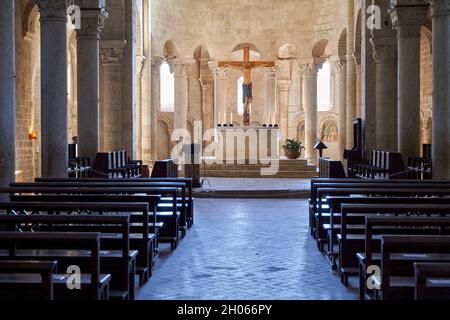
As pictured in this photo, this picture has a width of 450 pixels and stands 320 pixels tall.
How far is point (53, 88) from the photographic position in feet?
46.8

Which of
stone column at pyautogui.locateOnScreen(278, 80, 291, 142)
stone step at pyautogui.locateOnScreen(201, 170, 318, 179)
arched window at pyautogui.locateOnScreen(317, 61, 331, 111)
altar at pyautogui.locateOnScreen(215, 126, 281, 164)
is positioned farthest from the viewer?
arched window at pyautogui.locateOnScreen(317, 61, 331, 111)

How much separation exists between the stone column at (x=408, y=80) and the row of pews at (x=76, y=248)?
28.7ft

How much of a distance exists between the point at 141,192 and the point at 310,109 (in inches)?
835

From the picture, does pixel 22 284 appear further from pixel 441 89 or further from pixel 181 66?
pixel 181 66

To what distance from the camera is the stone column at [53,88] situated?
46.7 feet

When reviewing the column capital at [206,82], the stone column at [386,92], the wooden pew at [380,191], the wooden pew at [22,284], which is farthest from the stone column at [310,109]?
the wooden pew at [22,284]

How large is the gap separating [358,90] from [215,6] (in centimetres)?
822

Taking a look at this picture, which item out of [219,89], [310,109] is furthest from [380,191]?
[219,89]

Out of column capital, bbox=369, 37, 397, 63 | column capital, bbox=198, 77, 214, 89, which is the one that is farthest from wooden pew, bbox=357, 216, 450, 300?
column capital, bbox=198, 77, 214, 89

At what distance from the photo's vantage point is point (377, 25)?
2052 centimetres

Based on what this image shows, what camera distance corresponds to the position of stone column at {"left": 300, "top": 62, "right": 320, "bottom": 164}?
30172mm

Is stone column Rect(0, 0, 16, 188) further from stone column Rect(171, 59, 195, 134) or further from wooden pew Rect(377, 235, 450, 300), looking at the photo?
stone column Rect(171, 59, 195, 134)

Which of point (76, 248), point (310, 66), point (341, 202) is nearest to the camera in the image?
point (76, 248)
